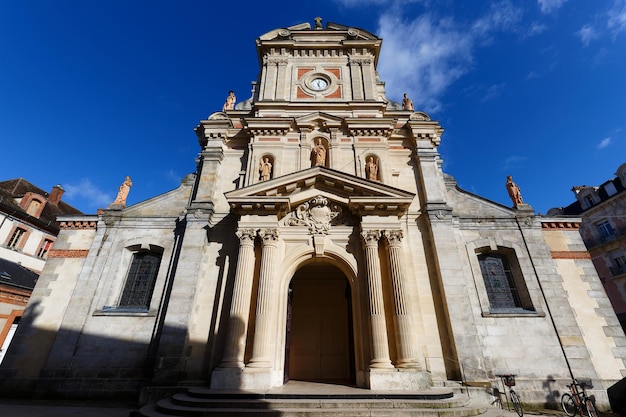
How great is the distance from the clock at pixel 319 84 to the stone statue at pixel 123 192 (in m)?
9.71

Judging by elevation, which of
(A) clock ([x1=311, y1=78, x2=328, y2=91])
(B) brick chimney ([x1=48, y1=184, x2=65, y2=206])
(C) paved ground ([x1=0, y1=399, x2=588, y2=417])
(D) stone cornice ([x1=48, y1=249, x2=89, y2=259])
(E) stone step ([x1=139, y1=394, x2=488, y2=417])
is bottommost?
(C) paved ground ([x1=0, y1=399, x2=588, y2=417])

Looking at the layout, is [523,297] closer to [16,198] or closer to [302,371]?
[302,371]

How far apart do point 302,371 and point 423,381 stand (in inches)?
201

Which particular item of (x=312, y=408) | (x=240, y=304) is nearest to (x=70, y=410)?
(x=240, y=304)

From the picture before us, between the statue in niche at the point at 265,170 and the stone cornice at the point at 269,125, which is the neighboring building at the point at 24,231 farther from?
the stone cornice at the point at 269,125

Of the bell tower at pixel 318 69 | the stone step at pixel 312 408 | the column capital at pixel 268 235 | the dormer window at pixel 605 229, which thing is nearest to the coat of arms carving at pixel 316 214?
the column capital at pixel 268 235

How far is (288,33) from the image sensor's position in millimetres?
16516

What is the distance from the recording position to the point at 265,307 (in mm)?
8703

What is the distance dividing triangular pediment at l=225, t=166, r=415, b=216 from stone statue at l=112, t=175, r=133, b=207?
17.9 ft

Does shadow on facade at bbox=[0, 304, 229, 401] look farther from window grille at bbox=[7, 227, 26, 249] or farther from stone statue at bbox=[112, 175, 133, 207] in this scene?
window grille at bbox=[7, 227, 26, 249]

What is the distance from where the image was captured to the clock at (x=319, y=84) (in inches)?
590

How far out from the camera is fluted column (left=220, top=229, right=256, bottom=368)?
27.0ft

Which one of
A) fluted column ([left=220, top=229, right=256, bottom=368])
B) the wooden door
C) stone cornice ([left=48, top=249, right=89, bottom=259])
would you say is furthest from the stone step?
stone cornice ([left=48, top=249, right=89, bottom=259])

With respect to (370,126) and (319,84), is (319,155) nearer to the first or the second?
(370,126)
